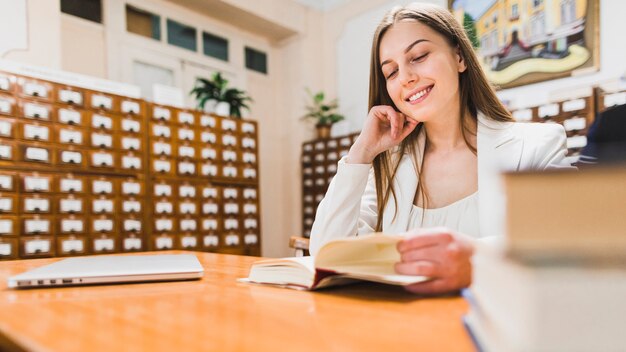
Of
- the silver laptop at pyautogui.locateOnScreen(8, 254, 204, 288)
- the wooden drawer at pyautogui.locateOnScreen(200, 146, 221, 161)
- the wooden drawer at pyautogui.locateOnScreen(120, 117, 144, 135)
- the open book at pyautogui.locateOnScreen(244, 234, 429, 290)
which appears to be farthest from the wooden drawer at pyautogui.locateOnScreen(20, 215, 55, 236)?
the open book at pyautogui.locateOnScreen(244, 234, 429, 290)

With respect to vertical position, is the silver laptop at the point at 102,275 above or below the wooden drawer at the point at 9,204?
below

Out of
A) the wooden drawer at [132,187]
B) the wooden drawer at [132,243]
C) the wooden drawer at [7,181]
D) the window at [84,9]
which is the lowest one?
the wooden drawer at [132,243]

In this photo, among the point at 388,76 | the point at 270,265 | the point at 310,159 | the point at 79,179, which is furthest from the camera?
the point at 310,159

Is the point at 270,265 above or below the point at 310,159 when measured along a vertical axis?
below

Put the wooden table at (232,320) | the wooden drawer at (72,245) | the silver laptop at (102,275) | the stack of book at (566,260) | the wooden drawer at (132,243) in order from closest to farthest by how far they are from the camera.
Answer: the stack of book at (566,260) → the wooden table at (232,320) → the silver laptop at (102,275) → the wooden drawer at (72,245) → the wooden drawer at (132,243)

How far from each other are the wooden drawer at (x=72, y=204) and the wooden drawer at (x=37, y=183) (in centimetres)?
10

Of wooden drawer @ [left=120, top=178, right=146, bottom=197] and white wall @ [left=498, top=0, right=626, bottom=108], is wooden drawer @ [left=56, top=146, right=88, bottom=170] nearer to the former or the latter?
wooden drawer @ [left=120, top=178, right=146, bottom=197]

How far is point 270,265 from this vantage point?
0.78 m

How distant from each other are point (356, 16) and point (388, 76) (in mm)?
4180

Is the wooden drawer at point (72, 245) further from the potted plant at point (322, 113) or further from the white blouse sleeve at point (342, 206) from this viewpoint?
the potted plant at point (322, 113)

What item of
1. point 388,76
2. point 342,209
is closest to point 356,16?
point 388,76

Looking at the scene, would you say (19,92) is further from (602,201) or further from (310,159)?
(602,201)

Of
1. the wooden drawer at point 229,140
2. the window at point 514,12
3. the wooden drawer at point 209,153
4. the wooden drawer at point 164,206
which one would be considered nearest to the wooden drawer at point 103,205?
the wooden drawer at point 164,206

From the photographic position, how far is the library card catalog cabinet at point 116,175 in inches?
111
